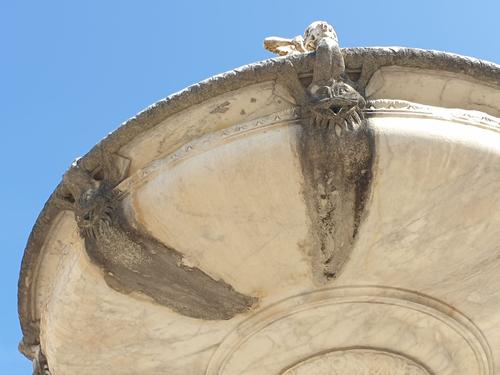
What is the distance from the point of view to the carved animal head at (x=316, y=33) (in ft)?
21.6

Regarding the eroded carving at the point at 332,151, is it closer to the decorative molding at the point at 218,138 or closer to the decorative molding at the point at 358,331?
the decorative molding at the point at 218,138

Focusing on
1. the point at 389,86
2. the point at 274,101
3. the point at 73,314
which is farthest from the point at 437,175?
the point at 73,314

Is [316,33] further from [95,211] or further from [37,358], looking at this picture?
[37,358]

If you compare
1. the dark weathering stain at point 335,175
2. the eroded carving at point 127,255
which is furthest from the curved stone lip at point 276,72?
the dark weathering stain at point 335,175

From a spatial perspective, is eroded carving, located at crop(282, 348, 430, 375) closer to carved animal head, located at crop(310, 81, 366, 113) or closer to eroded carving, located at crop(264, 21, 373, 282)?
eroded carving, located at crop(264, 21, 373, 282)

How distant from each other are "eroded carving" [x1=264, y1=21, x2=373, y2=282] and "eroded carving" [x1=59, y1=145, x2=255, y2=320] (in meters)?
0.85

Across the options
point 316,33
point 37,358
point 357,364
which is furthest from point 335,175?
point 37,358

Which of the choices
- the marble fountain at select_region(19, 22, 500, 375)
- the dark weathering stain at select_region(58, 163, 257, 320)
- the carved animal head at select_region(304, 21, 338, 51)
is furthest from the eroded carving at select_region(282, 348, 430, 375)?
A: the carved animal head at select_region(304, 21, 338, 51)

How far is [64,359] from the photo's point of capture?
265 inches

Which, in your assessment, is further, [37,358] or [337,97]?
[37,358]

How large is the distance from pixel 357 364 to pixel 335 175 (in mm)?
1856

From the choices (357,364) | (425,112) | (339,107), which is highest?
(425,112)

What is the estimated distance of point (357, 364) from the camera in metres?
6.91

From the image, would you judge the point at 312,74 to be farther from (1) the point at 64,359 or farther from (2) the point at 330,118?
(1) the point at 64,359
